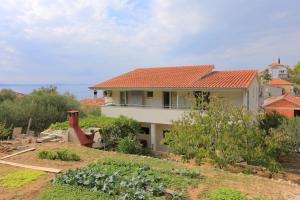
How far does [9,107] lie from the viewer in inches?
835

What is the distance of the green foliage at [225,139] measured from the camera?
1174 centimetres

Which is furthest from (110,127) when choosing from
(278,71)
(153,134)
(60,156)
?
(278,71)

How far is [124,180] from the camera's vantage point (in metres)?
6.80

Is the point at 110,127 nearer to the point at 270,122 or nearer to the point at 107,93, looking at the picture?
the point at 107,93

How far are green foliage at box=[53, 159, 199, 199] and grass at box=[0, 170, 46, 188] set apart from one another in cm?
91

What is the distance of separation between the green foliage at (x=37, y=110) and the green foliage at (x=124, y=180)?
51.5ft

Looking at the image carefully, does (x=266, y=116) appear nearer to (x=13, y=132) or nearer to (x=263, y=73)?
(x=13, y=132)

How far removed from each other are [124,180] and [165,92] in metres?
16.4

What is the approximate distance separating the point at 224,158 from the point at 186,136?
1950mm

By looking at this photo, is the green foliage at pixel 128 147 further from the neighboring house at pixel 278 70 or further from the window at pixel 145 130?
the neighboring house at pixel 278 70

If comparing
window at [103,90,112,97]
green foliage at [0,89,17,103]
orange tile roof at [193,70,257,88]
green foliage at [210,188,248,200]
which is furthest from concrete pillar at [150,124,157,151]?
green foliage at [0,89,17,103]

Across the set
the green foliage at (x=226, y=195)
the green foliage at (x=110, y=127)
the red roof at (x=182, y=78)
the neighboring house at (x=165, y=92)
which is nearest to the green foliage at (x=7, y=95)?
the neighboring house at (x=165, y=92)

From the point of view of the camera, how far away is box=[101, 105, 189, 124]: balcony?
66.8 feet

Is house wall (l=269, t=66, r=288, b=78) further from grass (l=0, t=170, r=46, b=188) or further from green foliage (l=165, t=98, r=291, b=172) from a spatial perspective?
grass (l=0, t=170, r=46, b=188)
